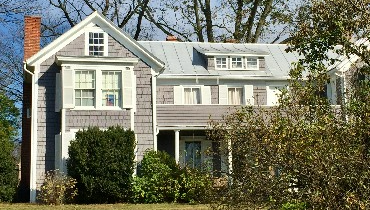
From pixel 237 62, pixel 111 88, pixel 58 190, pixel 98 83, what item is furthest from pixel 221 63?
pixel 58 190

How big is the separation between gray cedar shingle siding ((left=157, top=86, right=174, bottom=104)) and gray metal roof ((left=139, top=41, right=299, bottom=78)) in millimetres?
665

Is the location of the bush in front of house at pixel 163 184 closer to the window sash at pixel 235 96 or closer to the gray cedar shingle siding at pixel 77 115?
the gray cedar shingle siding at pixel 77 115

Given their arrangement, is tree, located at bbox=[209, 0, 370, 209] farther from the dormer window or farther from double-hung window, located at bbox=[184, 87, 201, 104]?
the dormer window

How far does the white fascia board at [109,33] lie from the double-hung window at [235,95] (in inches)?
195

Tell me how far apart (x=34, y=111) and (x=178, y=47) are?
9239 mm

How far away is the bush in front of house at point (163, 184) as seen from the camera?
20.6 m

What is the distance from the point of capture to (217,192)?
33.6ft

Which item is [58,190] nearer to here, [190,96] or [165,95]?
[165,95]

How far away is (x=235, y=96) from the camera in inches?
1078

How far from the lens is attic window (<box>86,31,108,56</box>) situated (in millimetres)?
23312

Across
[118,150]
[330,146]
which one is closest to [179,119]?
[118,150]

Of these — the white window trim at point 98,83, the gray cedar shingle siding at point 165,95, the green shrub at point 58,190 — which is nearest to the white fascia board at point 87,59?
the white window trim at point 98,83

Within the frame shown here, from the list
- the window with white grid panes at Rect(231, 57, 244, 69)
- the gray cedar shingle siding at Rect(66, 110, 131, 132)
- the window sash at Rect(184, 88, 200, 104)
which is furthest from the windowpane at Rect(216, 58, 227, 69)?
the gray cedar shingle siding at Rect(66, 110, 131, 132)

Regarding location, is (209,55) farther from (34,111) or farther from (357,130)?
(357,130)
